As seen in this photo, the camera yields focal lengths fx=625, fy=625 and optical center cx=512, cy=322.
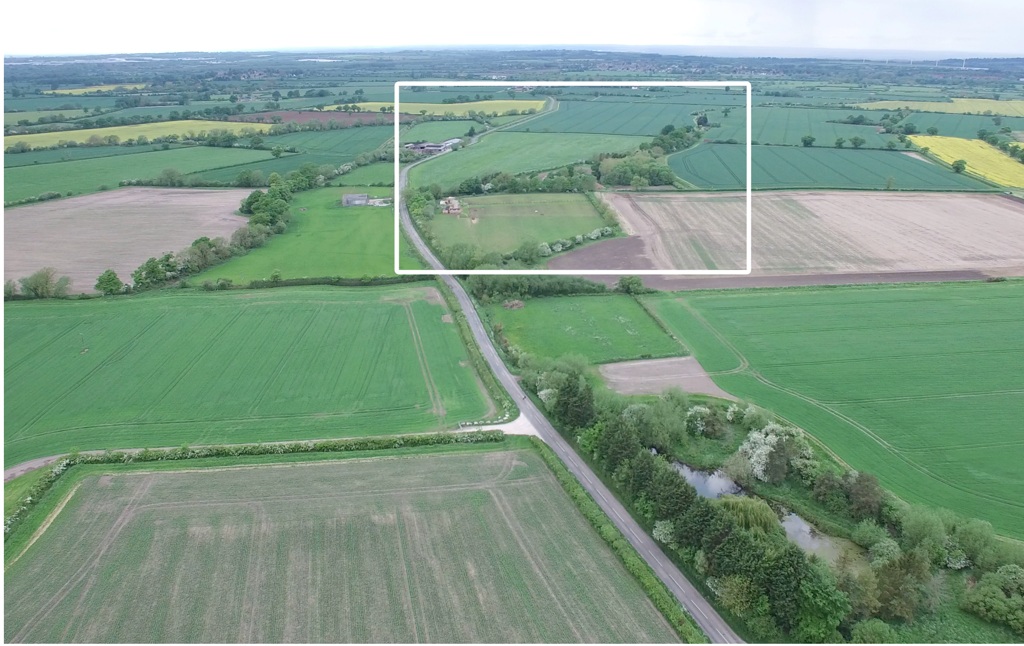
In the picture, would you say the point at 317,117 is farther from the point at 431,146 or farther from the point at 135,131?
the point at 431,146

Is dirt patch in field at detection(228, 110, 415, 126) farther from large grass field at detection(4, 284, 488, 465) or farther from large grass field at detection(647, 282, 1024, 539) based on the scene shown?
large grass field at detection(647, 282, 1024, 539)

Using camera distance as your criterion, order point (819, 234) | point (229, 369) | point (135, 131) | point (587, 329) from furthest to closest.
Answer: point (135, 131) < point (819, 234) < point (587, 329) < point (229, 369)

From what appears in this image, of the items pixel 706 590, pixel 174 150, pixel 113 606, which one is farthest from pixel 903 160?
pixel 174 150

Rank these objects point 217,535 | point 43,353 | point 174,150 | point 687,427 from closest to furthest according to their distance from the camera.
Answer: point 217,535 < point 687,427 < point 43,353 < point 174,150

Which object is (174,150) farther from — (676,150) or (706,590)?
(706,590)

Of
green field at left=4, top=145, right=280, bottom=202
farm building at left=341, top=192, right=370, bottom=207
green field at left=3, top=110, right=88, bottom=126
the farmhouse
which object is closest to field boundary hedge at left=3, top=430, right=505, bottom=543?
farm building at left=341, top=192, right=370, bottom=207

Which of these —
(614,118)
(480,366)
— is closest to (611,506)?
(480,366)

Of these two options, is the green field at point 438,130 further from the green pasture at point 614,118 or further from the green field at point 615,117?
the green field at point 615,117
